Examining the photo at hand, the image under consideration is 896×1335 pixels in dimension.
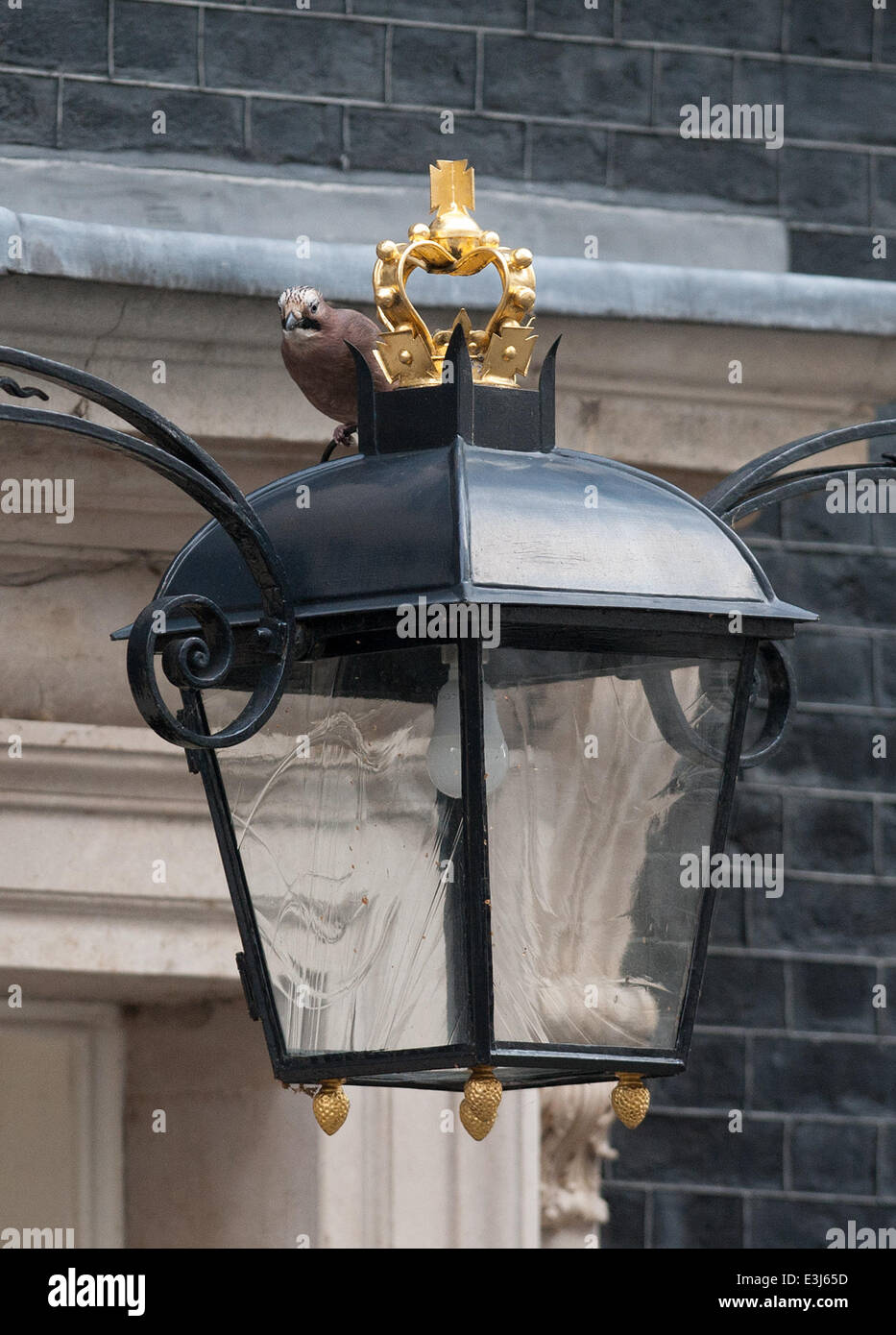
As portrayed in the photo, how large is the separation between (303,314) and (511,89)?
202 centimetres

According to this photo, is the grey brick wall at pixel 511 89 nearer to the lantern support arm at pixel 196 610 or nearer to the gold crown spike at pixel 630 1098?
the lantern support arm at pixel 196 610

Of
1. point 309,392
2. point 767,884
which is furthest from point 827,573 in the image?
point 309,392

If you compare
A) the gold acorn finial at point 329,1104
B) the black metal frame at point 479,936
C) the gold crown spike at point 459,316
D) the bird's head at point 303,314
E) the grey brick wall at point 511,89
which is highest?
the grey brick wall at point 511,89

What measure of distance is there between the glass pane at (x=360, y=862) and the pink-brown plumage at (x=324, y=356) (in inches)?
21.7

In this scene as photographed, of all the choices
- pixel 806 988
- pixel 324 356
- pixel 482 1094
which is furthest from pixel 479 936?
pixel 806 988

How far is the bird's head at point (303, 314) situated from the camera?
9.27ft

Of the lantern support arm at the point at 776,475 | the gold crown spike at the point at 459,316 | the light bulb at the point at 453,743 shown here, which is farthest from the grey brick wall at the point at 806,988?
the light bulb at the point at 453,743

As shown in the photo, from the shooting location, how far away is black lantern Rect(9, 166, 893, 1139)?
88.0 inches

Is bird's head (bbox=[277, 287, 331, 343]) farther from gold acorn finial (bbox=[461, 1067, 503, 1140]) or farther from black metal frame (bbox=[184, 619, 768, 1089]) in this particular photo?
gold acorn finial (bbox=[461, 1067, 503, 1140])

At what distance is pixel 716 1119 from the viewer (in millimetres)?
4973

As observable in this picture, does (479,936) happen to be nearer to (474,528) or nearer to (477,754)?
(477,754)

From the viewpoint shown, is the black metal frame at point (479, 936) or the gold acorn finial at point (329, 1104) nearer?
the black metal frame at point (479, 936)

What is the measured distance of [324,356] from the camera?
9.17ft

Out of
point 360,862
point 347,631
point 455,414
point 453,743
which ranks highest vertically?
point 455,414
